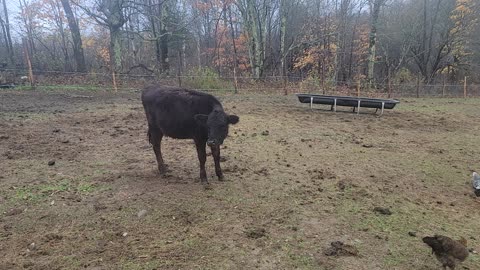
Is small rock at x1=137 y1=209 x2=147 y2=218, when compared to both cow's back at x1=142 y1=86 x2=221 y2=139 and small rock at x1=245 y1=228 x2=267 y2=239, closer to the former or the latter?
small rock at x1=245 y1=228 x2=267 y2=239

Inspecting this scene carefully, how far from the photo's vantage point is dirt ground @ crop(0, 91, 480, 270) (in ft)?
10.1

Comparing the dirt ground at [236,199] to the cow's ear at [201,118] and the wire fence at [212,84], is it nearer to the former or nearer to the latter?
the cow's ear at [201,118]

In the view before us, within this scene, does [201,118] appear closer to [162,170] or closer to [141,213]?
[162,170]

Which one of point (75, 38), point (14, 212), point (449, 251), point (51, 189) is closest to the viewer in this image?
point (449, 251)

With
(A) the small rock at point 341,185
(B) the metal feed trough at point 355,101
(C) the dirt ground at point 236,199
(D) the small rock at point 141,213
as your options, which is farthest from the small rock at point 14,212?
(B) the metal feed trough at point 355,101

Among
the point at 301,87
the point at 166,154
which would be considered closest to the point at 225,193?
the point at 166,154

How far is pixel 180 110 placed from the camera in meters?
4.84

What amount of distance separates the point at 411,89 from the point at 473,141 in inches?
465

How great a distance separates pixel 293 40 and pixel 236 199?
924 inches

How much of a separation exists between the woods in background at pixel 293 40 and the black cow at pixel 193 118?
52.1ft

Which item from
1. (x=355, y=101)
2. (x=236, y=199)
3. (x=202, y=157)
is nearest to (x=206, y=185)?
(x=202, y=157)

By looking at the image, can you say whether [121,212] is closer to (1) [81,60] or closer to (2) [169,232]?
(2) [169,232]

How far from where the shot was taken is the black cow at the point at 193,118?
14.9 feet

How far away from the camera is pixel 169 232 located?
346cm
